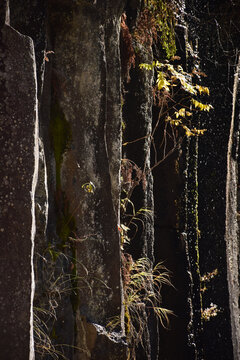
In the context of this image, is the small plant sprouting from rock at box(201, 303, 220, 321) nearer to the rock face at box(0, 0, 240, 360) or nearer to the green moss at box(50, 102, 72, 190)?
the rock face at box(0, 0, 240, 360)

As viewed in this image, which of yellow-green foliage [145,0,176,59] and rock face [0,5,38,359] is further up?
yellow-green foliage [145,0,176,59]

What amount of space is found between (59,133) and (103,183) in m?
0.44

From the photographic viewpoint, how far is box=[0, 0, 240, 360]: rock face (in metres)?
2.12

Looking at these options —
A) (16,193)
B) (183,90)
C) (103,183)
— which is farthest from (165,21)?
(16,193)

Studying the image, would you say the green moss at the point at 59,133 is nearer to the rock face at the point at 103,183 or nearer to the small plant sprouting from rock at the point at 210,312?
the rock face at the point at 103,183

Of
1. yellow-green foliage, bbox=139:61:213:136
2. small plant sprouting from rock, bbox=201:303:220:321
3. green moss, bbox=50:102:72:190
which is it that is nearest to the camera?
green moss, bbox=50:102:72:190

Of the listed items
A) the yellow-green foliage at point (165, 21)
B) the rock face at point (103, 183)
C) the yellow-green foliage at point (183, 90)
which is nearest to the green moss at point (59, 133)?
the rock face at point (103, 183)

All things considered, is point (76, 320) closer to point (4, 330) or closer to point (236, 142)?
point (4, 330)

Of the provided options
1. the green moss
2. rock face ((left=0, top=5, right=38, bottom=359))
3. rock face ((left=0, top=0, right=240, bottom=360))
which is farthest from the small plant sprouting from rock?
rock face ((left=0, top=5, right=38, bottom=359))

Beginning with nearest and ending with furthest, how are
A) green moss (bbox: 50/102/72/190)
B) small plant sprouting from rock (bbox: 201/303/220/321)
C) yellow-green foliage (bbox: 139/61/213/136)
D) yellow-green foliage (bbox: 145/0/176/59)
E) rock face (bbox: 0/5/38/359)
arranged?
rock face (bbox: 0/5/38/359)
green moss (bbox: 50/102/72/190)
yellow-green foliage (bbox: 145/0/176/59)
yellow-green foliage (bbox: 139/61/213/136)
small plant sprouting from rock (bbox: 201/303/220/321)

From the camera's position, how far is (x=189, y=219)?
486 centimetres

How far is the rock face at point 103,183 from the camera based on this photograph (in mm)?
2115

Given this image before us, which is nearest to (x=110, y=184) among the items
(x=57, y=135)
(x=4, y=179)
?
(x=57, y=135)

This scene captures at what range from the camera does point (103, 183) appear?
3252 millimetres
